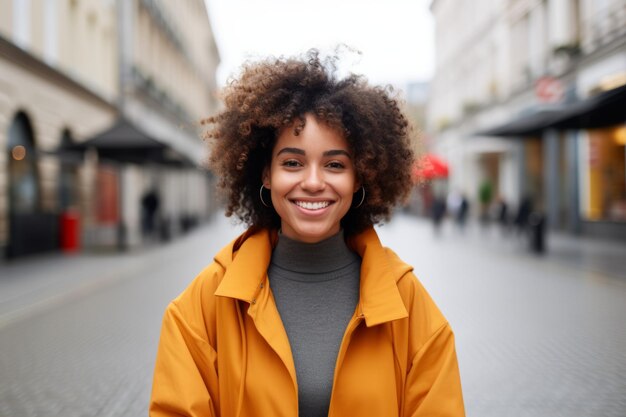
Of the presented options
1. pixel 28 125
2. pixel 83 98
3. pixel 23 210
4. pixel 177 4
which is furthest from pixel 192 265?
pixel 177 4

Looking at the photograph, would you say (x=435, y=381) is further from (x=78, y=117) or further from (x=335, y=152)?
(x=78, y=117)

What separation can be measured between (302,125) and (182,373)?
0.87m

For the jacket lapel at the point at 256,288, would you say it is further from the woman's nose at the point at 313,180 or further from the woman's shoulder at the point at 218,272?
the woman's nose at the point at 313,180

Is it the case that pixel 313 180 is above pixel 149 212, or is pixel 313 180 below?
above

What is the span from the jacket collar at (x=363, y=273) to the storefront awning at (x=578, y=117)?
10.6 meters

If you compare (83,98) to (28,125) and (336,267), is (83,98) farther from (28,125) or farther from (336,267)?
(336,267)

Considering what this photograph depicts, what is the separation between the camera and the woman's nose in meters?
2.01

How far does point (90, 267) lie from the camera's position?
Answer: 41.4ft

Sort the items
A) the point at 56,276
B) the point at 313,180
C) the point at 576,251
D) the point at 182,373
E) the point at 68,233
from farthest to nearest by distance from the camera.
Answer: the point at 68,233 → the point at 576,251 → the point at 56,276 → the point at 313,180 → the point at 182,373

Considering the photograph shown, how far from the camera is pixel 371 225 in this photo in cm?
238

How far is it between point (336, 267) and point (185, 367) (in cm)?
62

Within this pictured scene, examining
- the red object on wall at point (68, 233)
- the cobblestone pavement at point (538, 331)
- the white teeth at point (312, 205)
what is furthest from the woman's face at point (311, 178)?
the red object on wall at point (68, 233)

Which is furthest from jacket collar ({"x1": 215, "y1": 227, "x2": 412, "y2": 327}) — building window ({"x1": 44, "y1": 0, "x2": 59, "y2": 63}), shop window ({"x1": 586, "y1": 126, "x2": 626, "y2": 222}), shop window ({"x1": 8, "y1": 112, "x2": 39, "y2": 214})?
shop window ({"x1": 586, "y1": 126, "x2": 626, "y2": 222})

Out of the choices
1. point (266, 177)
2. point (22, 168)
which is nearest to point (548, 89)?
point (22, 168)
